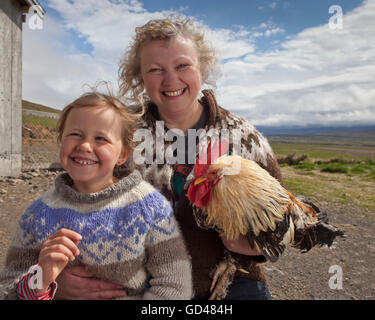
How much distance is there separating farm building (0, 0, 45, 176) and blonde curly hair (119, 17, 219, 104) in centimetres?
522

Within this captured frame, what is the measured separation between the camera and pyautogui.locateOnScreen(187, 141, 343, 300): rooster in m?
1.62

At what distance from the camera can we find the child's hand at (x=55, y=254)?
4.26ft

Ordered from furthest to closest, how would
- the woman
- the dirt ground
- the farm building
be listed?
the farm building → the dirt ground → the woman

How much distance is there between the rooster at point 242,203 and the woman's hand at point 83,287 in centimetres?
60

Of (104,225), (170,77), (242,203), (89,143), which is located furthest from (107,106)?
(242,203)

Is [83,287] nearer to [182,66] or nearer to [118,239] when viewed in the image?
[118,239]

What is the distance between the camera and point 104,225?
4.85ft

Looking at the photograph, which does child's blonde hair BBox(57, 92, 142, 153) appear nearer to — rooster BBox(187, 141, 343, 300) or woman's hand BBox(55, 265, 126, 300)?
rooster BBox(187, 141, 343, 300)

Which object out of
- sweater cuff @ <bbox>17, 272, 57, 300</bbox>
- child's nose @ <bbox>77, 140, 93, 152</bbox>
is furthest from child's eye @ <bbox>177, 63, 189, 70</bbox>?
sweater cuff @ <bbox>17, 272, 57, 300</bbox>

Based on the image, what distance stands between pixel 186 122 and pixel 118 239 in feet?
3.30

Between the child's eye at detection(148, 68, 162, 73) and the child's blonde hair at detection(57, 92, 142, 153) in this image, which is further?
the child's eye at detection(148, 68, 162, 73)

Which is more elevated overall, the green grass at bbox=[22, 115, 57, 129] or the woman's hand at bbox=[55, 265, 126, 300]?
the green grass at bbox=[22, 115, 57, 129]

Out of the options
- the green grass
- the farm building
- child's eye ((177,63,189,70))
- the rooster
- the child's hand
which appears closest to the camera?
the child's hand
